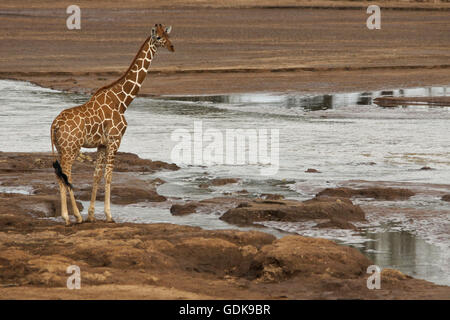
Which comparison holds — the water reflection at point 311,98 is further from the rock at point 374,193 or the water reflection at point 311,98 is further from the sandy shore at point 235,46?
the rock at point 374,193

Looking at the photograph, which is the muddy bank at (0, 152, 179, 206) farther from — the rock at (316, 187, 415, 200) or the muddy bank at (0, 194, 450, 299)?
the muddy bank at (0, 194, 450, 299)

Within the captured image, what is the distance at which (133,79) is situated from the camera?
13.7m

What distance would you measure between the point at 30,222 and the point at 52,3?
77.1m

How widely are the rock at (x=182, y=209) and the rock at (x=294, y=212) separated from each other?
0.76 meters

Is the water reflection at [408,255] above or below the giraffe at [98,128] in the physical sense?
below

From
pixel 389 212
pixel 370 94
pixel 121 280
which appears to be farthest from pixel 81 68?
pixel 121 280

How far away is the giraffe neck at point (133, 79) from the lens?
13.5m

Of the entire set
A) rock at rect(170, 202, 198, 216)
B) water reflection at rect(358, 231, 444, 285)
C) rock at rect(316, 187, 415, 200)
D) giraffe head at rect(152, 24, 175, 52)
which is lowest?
water reflection at rect(358, 231, 444, 285)

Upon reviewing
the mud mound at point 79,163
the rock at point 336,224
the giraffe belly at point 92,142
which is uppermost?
the giraffe belly at point 92,142

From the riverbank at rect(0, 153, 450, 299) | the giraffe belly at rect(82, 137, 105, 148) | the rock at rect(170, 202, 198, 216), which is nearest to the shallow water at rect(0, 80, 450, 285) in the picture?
the rock at rect(170, 202, 198, 216)

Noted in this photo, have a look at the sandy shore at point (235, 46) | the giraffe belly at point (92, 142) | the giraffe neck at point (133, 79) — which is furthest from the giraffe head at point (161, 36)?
the sandy shore at point (235, 46)

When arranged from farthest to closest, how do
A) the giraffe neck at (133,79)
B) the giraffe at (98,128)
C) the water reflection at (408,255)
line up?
1. the giraffe neck at (133,79)
2. the giraffe at (98,128)
3. the water reflection at (408,255)

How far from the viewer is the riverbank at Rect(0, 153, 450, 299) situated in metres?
9.78

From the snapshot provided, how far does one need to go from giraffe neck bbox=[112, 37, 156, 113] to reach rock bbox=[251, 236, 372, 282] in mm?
3444
